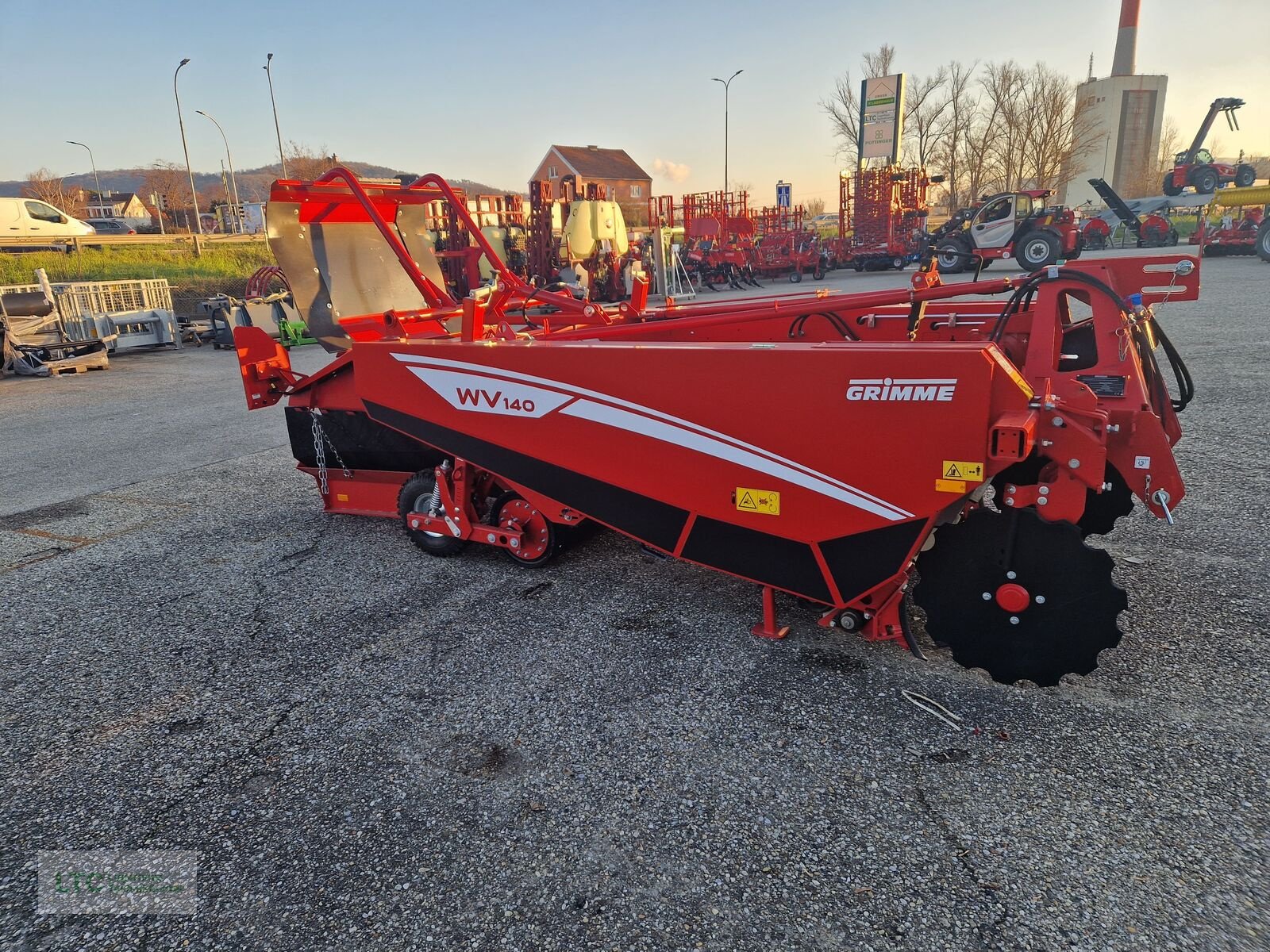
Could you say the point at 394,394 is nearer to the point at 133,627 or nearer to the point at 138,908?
the point at 133,627

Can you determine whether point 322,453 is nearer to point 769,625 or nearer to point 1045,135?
point 769,625

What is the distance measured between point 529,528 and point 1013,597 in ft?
8.06

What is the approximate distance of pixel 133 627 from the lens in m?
3.88

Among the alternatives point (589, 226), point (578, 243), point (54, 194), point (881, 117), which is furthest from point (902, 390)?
point (54, 194)

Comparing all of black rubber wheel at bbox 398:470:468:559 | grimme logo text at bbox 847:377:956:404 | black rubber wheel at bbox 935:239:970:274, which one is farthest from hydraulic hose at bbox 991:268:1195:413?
black rubber wheel at bbox 935:239:970:274

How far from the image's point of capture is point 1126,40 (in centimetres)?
5738

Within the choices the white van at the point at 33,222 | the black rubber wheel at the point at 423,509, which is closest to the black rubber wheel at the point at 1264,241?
the black rubber wheel at the point at 423,509

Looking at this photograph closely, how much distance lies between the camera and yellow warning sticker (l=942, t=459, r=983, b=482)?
8.90ft

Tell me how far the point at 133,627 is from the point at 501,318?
2.54 meters

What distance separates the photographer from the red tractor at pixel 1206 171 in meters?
26.7

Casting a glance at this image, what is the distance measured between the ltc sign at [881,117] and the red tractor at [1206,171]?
11138mm

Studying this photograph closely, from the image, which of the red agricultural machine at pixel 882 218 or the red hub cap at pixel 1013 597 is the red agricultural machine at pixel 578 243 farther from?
the red hub cap at pixel 1013 597

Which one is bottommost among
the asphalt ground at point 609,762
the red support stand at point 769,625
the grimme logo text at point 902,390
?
the asphalt ground at point 609,762

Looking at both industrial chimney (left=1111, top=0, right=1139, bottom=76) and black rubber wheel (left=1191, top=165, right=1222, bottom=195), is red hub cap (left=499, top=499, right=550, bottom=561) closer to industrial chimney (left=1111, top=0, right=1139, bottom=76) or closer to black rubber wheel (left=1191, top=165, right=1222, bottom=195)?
black rubber wheel (left=1191, top=165, right=1222, bottom=195)
